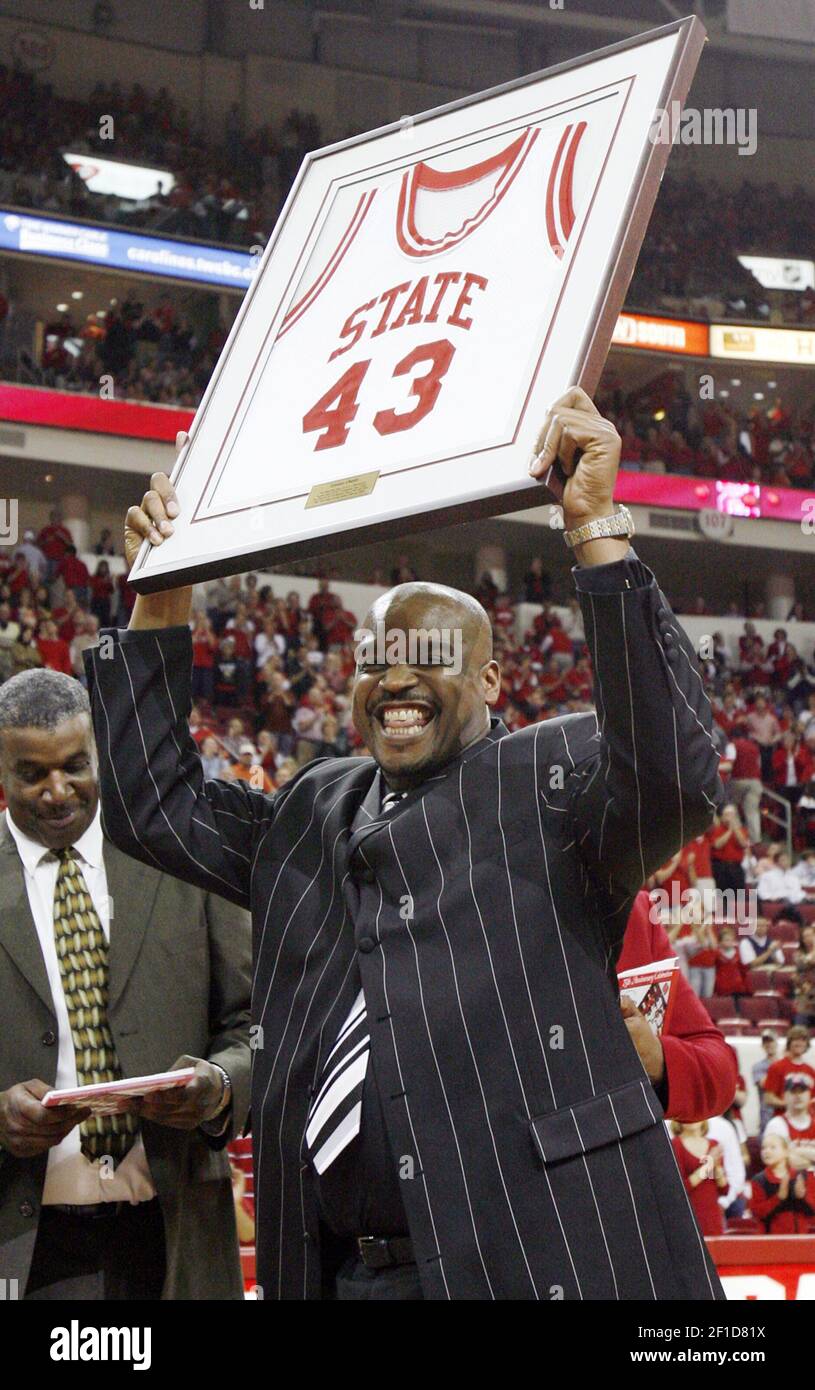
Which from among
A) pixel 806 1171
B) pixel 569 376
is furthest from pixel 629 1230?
pixel 806 1171

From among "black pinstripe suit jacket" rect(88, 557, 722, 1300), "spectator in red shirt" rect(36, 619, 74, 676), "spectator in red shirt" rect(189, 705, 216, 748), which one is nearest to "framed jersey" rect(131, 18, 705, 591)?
"black pinstripe suit jacket" rect(88, 557, 722, 1300)

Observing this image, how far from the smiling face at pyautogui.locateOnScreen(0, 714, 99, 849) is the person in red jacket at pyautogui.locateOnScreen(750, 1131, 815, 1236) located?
4348 mm

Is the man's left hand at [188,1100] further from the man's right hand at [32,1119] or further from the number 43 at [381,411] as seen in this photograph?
the number 43 at [381,411]

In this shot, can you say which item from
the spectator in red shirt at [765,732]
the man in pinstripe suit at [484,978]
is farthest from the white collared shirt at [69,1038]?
the spectator in red shirt at [765,732]

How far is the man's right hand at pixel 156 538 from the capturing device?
1921mm

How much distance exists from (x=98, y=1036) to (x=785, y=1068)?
469cm

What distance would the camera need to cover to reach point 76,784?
2400 mm

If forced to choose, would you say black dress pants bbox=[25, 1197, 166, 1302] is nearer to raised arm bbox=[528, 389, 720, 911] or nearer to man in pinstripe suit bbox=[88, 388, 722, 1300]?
man in pinstripe suit bbox=[88, 388, 722, 1300]

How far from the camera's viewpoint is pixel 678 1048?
2.28 metres

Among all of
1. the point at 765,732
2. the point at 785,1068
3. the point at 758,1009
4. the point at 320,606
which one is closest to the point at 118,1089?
the point at 785,1068

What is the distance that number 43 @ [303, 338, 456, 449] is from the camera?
175cm

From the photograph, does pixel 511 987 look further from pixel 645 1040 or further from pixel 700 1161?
pixel 700 1161

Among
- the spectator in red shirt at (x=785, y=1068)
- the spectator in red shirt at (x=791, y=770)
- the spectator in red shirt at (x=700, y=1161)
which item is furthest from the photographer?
the spectator in red shirt at (x=791, y=770)

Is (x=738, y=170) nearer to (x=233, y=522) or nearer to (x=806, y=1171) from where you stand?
(x=806, y=1171)
